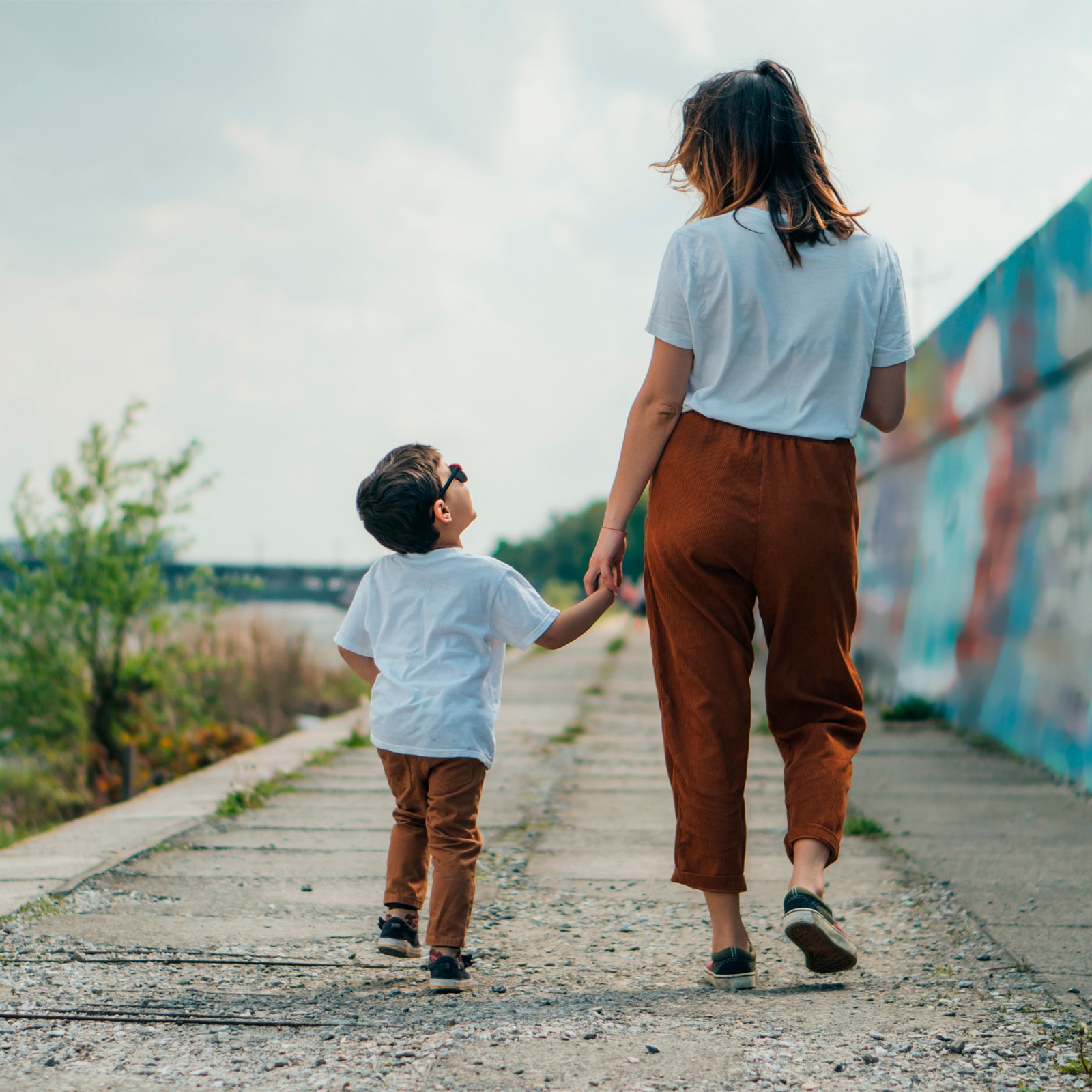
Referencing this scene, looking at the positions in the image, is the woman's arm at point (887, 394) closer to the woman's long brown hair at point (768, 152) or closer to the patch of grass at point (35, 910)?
the woman's long brown hair at point (768, 152)

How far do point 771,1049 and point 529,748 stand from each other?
3989 mm

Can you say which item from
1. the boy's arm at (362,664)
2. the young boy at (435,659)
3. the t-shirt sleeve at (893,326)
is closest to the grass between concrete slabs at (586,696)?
the boy's arm at (362,664)

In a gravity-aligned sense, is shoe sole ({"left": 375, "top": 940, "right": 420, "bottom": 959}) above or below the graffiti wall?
below

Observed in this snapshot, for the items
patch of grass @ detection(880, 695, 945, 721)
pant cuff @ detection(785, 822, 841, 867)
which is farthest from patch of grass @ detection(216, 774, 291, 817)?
patch of grass @ detection(880, 695, 945, 721)

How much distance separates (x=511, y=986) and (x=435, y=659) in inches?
25.3

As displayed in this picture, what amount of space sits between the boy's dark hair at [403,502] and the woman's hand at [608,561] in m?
0.33

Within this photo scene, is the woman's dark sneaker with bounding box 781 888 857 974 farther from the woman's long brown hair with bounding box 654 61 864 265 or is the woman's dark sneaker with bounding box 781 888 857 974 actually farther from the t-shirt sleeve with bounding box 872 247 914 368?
the woman's long brown hair with bounding box 654 61 864 265

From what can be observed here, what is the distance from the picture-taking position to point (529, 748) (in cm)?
582

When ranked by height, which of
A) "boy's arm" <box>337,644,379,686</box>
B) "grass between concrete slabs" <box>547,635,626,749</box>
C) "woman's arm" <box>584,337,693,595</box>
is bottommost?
"grass between concrete slabs" <box>547,635,626,749</box>

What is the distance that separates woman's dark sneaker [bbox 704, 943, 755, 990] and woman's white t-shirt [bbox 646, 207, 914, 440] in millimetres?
986

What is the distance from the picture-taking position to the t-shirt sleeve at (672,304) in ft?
7.43

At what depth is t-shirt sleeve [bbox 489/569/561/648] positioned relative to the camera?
2383mm

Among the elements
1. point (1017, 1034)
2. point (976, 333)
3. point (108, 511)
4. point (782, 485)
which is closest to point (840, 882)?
point (1017, 1034)

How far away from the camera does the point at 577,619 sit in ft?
7.74
